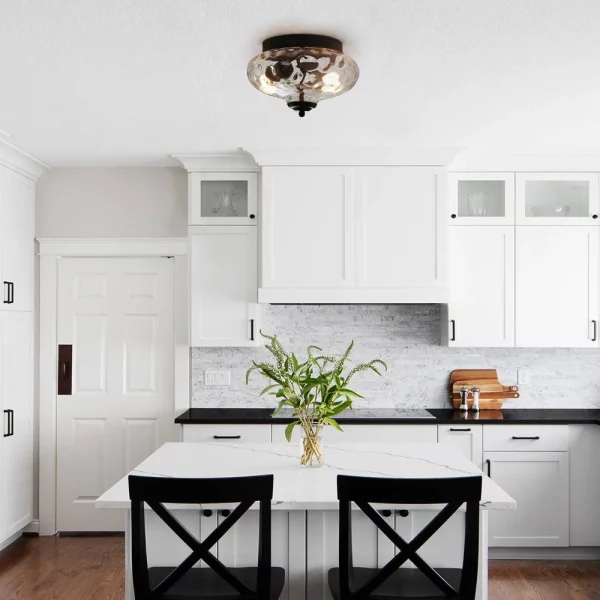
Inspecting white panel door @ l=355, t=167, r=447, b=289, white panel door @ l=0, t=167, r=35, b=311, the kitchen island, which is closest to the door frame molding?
white panel door @ l=0, t=167, r=35, b=311

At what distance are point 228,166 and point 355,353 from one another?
1.51 meters

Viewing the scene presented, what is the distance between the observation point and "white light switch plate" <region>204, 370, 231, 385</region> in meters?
4.55

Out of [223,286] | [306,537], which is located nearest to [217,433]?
[223,286]

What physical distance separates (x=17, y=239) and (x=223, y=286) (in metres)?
1.33

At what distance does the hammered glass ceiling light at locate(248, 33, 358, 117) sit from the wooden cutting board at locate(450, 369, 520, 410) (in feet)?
8.53

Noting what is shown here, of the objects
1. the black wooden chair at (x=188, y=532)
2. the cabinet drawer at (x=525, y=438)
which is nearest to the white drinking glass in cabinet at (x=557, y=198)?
the cabinet drawer at (x=525, y=438)

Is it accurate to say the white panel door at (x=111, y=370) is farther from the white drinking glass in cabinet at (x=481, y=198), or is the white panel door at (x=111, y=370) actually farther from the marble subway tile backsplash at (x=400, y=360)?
the white drinking glass in cabinet at (x=481, y=198)

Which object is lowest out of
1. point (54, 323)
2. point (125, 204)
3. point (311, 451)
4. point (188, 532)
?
point (188, 532)

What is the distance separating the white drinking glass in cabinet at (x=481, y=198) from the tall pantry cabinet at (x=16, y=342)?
274 centimetres

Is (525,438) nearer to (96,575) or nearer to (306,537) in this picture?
(306,537)

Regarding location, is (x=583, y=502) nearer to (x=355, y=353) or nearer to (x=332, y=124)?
(x=355, y=353)

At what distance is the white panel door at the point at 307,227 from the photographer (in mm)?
4137

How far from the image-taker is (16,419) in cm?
423

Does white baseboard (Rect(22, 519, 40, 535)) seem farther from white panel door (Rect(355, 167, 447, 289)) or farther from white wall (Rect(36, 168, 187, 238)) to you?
white panel door (Rect(355, 167, 447, 289))
